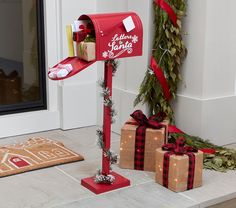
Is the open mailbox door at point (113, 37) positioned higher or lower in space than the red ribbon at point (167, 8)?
lower

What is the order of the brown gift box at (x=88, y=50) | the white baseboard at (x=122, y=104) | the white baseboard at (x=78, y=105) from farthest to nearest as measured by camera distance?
the white baseboard at (x=78, y=105), the white baseboard at (x=122, y=104), the brown gift box at (x=88, y=50)

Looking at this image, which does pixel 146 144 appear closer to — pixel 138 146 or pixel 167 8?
pixel 138 146

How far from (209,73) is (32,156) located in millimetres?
1235

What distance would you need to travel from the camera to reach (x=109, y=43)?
88.4 inches

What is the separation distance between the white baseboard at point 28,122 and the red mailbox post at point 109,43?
1040mm

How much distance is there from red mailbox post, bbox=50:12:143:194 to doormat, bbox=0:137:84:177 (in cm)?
43

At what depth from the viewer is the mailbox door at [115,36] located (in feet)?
7.29

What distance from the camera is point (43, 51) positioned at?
11.2 feet

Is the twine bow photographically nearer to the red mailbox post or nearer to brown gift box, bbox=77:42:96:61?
the red mailbox post

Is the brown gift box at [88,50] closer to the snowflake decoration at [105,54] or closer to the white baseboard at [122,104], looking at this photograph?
the snowflake decoration at [105,54]

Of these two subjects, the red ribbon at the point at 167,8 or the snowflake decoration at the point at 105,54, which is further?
the red ribbon at the point at 167,8

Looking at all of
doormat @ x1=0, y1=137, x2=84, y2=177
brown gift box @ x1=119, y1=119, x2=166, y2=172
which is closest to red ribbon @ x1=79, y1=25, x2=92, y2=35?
brown gift box @ x1=119, y1=119, x2=166, y2=172

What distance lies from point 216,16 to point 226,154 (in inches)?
33.9

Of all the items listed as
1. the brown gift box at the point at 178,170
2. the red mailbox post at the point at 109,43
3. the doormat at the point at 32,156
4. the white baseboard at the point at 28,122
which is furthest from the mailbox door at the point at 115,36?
the white baseboard at the point at 28,122
